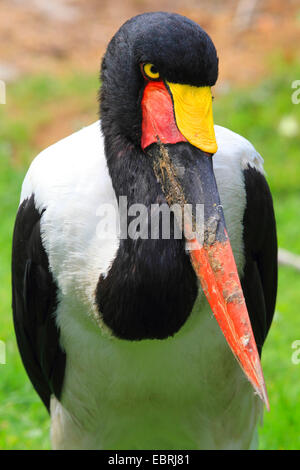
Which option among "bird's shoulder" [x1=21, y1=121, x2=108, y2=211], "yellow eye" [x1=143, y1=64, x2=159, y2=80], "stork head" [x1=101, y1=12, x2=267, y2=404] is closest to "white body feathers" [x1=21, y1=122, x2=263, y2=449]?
"bird's shoulder" [x1=21, y1=121, x2=108, y2=211]

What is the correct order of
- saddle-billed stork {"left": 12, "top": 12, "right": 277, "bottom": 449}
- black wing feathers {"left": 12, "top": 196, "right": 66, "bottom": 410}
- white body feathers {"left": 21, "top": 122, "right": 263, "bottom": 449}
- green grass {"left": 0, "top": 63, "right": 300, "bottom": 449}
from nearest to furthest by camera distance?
saddle-billed stork {"left": 12, "top": 12, "right": 277, "bottom": 449} → white body feathers {"left": 21, "top": 122, "right": 263, "bottom": 449} → black wing feathers {"left": 12, "top": 196, "right": 66, "bottom": 410} → green grass {"left": 0, "top": 63, "right": 300, "bottom": 449}

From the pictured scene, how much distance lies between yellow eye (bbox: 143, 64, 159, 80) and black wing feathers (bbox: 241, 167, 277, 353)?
2.20ft

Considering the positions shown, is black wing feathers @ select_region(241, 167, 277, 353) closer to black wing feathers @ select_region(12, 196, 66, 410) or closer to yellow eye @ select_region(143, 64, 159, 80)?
yellow eye @ select_region(143, 64, 159, 80)

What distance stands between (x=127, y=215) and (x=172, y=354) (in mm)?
636

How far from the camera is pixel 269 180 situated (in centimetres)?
667

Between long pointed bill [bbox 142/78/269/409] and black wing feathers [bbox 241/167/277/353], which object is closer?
long pointed bill [bbox 142/78/269/409]

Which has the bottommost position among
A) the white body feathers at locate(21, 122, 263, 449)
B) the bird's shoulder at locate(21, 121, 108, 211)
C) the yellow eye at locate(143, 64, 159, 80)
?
the white body feathers at locate(21, 122, 263, 449)

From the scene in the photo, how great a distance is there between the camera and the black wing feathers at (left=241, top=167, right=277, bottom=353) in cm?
307

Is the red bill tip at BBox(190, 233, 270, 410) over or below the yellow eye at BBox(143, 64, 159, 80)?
below

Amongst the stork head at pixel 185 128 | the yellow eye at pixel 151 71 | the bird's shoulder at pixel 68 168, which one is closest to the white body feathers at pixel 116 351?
the bird's shoulder at pixel 68 168

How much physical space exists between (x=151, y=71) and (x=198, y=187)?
1.41 ft

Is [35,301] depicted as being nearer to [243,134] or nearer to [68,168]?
[68,168]

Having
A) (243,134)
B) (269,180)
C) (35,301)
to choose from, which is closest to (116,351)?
(35,301)
